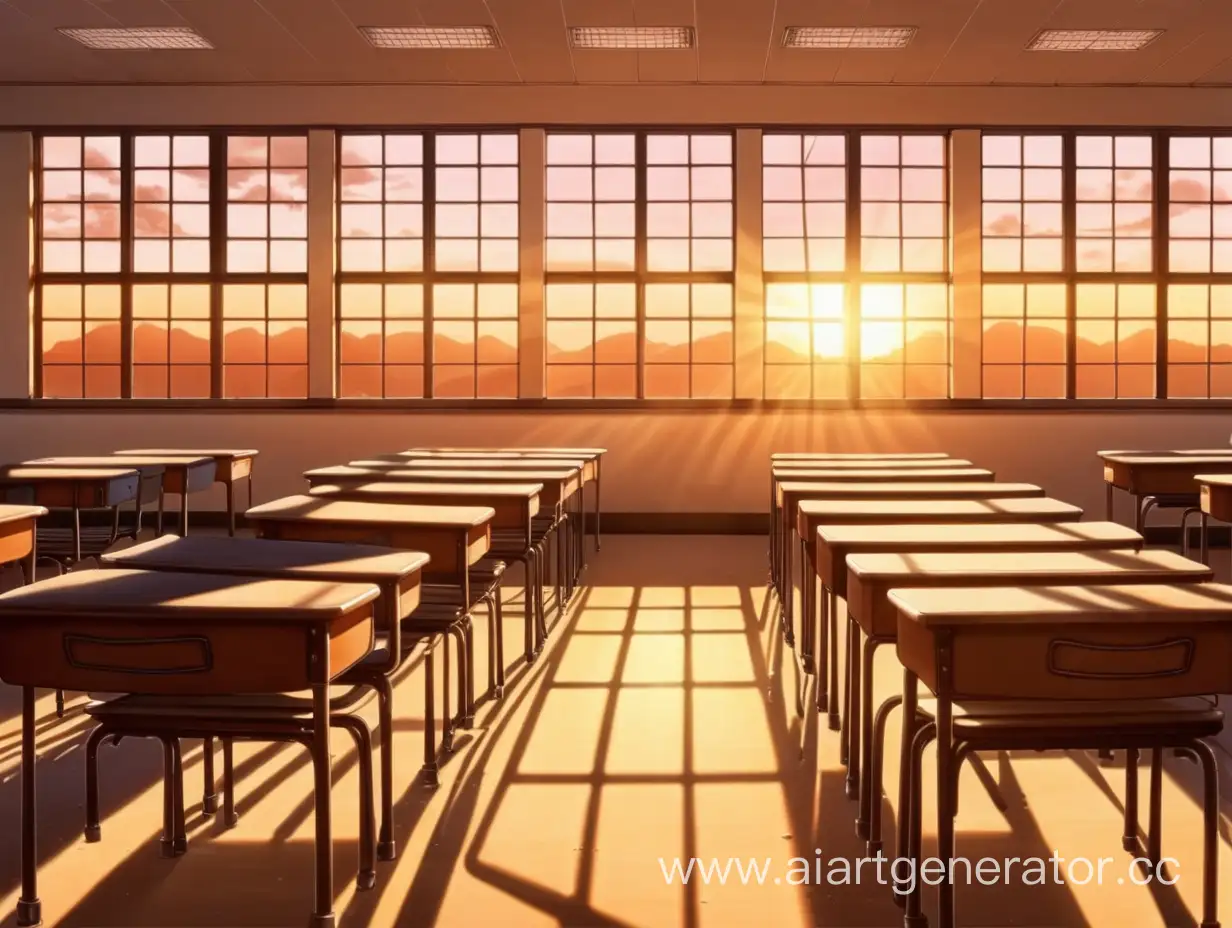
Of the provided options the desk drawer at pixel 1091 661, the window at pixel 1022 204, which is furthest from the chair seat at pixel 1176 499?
the desk drawer at pixel 1091 661

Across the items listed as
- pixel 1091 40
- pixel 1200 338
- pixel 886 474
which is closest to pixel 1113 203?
pixel 1200 338

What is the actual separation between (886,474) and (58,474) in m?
3.15

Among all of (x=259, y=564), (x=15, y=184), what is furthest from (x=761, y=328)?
(x=259, y=564)

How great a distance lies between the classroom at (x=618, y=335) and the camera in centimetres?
298

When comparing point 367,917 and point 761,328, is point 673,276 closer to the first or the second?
point 761,328

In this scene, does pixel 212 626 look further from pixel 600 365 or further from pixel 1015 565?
pixel 600 365

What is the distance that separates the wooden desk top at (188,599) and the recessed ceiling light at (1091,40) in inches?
261

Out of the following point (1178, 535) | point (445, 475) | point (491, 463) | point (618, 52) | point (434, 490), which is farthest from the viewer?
point (1178, 535)

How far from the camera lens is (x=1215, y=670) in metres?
1.64

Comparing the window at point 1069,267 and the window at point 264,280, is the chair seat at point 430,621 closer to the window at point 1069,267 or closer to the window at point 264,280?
the window at point 264,280

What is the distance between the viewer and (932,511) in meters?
3.12

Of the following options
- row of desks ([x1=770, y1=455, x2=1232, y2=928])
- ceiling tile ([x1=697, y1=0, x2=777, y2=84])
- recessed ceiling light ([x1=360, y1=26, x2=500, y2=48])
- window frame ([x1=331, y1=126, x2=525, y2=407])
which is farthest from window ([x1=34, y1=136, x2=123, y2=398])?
row of desks ([x1=770, y1=455, x2=1232, y2=928])

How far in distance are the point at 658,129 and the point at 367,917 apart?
700 cm

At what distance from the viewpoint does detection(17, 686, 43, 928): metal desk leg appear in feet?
6.07
